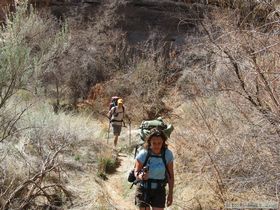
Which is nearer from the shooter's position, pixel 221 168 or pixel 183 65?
pixel 221 168

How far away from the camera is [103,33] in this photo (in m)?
21.0

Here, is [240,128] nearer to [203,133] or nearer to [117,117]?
[203,133]

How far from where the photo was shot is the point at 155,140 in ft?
18.0

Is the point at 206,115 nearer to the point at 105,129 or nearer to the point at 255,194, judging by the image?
the point at 255,194

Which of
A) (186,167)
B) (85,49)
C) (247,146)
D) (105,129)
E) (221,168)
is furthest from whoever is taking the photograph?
(85,49)

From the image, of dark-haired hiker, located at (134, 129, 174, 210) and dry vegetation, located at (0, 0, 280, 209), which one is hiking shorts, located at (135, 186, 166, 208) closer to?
dark-haired hiker, located at (134, 129, 174, 210)

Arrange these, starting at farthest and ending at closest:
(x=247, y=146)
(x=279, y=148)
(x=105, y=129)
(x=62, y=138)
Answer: (x=105, y=129), (x=62, y=138), (x=247, y=146), (x=279, y=148)

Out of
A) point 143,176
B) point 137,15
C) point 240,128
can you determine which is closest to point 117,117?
point 240,128

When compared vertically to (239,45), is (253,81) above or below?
below

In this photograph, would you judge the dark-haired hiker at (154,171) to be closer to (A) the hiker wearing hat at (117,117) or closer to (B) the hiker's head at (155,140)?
(B) the hiker's head at (155,140)

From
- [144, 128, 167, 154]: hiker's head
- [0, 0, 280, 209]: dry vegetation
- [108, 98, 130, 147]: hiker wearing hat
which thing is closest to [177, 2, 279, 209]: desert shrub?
[0, 0, 280, 209]: dry vegetation

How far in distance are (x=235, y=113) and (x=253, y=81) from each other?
2.73 feet

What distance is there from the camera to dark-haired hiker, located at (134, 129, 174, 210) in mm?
5508

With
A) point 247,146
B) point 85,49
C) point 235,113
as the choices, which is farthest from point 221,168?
point 85,49
